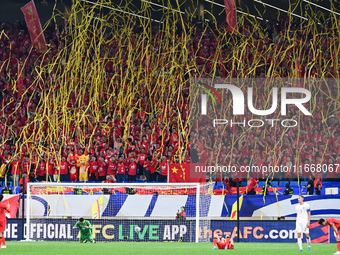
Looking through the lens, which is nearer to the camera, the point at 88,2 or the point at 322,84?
the point at 322,84

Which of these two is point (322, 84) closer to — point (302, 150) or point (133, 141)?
point (302, 150)

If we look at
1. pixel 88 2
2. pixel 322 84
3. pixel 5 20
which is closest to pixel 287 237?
pixel 322 84

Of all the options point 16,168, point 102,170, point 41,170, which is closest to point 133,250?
point 102,170

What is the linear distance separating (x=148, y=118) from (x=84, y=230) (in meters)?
9.92

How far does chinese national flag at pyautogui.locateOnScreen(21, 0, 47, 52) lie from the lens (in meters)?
25.5

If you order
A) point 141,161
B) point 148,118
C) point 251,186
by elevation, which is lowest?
point 251,186

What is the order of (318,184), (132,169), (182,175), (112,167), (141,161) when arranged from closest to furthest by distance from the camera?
1. (318,184)
2. (182,175)
3. (132,169)
4. (112,167)
5. (141,161)

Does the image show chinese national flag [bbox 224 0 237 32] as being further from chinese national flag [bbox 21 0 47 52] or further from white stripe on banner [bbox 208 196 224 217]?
white stripe on banner [bbox 208 196 224 217]

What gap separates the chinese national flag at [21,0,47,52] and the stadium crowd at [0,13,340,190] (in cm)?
109

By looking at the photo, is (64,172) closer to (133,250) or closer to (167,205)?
(167,205)

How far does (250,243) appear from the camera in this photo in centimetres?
1673

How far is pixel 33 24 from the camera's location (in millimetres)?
25812

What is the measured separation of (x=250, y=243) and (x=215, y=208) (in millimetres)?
1442

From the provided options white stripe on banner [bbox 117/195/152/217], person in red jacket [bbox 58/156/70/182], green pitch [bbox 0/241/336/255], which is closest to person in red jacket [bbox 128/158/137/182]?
person in red jacket [bbox 58/156/70/182]
